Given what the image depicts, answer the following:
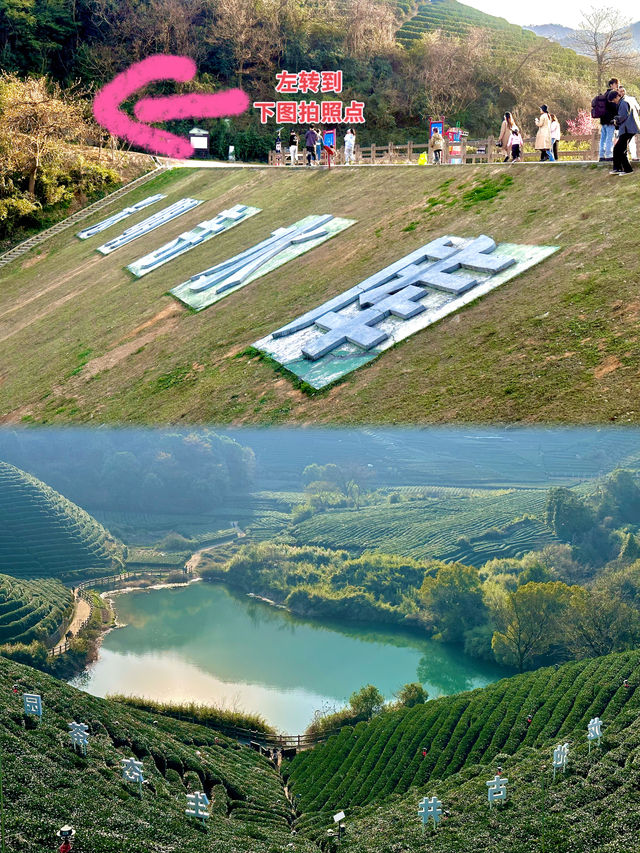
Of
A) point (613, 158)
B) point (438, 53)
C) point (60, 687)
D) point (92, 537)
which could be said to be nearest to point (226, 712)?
point (60, 687)

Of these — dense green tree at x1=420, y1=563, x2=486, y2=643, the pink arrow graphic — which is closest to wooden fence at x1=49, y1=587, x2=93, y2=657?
dense green tree at x1=420, y1=563, x2=486, y2=643

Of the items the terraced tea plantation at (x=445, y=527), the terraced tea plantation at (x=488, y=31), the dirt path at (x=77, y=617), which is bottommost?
the dirt path at (x=77, y=617)

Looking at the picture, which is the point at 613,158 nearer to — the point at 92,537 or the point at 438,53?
the point at 92,537

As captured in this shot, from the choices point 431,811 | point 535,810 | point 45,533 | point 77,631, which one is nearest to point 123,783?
point 77,631

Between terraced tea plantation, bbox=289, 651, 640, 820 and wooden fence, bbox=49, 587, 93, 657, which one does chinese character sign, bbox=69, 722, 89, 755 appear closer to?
wooden fence, bbox=49, 587, 93, 657

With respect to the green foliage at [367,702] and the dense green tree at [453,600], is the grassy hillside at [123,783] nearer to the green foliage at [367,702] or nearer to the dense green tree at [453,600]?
the green foliage at [367,702]

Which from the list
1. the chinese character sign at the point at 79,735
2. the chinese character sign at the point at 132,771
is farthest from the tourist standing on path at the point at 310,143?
→ the chinese character sign at the point at 132,771

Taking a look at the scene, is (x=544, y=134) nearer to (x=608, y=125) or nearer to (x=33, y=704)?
(x=608, y=125)
